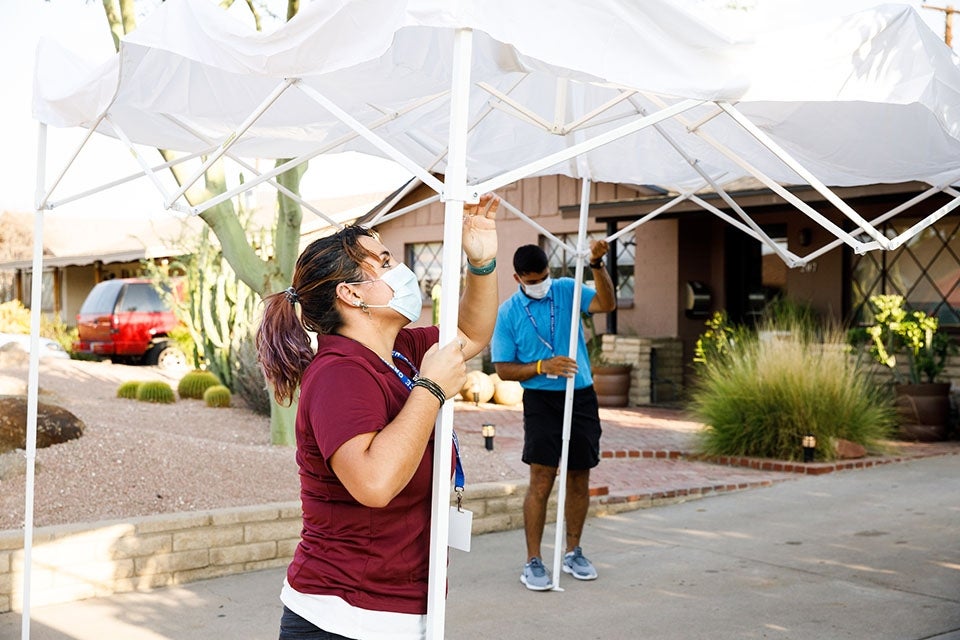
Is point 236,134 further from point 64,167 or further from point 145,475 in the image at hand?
point 145,475

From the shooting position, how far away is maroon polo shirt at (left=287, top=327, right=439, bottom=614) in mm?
2588

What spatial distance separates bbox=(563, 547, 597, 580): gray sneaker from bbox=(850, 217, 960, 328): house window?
8597 mm

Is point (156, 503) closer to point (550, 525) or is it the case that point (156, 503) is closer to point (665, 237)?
point (550, 525)

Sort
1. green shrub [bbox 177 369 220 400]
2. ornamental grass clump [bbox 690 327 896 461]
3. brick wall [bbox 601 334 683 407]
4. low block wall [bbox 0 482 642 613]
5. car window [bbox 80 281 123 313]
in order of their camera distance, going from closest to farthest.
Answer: low block wall [bbox 0 482 642 613], ornamental grass clump [bbox 690 327 896 461], green shrub [bbox 177 369 220 400], brick wall [bbox 601 334 683 407], car window [bbox 80 281 123 313]

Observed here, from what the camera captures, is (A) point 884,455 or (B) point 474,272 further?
(A) point 884,455

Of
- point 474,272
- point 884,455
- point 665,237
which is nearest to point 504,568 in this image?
point 474,272

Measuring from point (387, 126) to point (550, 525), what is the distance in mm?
3152

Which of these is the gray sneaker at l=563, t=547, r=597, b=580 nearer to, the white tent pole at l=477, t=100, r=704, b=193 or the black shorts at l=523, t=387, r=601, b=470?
the black shorts at l=523, t=387, r=601, b=470

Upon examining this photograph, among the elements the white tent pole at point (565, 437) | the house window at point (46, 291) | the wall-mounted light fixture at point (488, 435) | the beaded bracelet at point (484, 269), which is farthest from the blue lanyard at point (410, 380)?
the house window at point (46, 291)

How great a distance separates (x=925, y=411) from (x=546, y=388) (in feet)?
23.9

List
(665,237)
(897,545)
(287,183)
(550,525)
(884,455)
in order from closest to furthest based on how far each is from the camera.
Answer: (897,545) → (550,525) → (287,183) → (884,455) → (665,237)

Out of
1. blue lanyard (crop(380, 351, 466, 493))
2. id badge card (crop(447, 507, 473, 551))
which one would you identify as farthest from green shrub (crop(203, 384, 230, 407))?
id badge card (crop(447, 507, 473, 551))

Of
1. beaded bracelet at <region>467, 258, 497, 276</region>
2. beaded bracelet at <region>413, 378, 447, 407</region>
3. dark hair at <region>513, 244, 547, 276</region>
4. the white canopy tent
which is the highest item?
the white canopy tent

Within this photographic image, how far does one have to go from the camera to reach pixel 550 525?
298 inches
